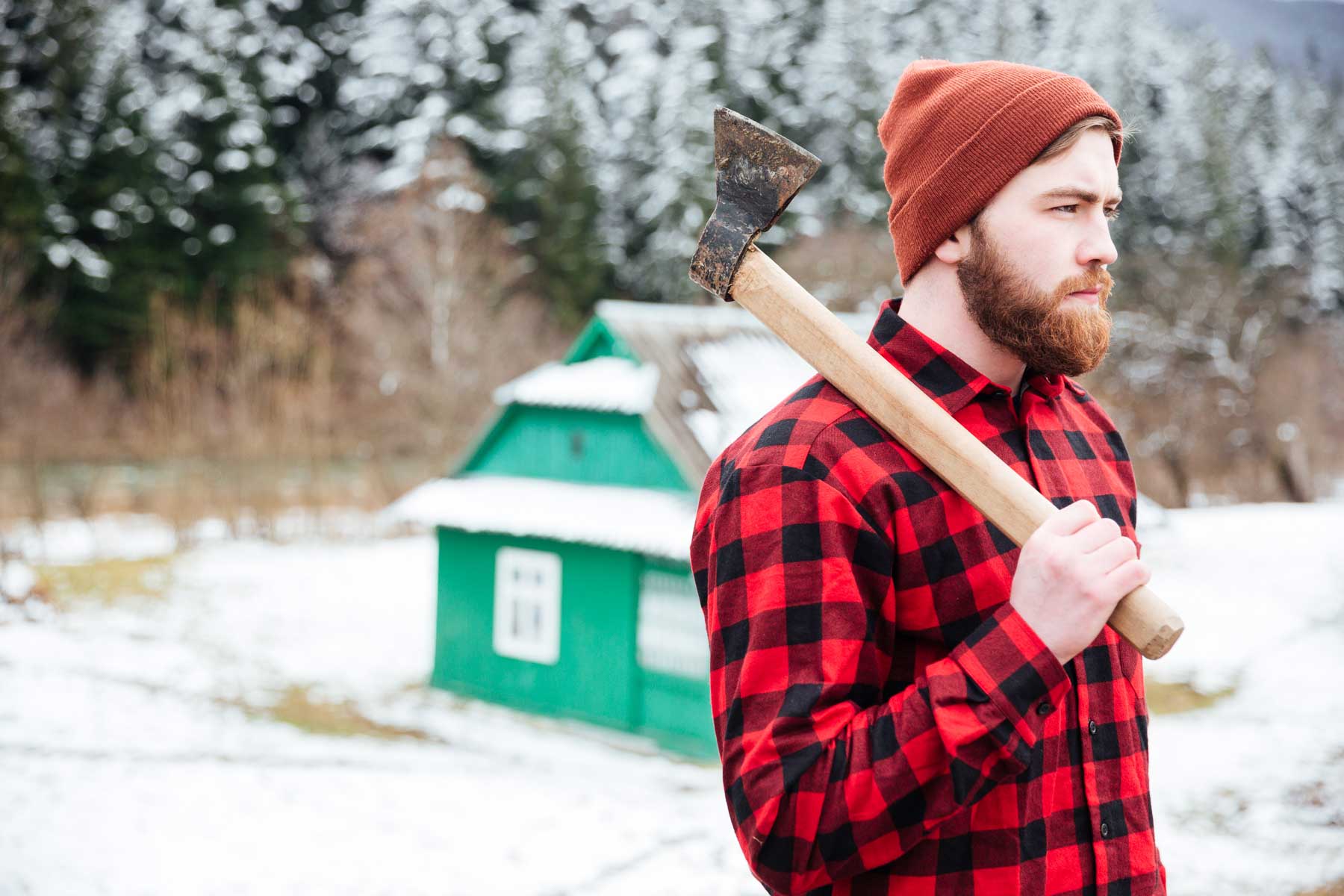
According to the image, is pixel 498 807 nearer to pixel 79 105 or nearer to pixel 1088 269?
pixel 1088 269

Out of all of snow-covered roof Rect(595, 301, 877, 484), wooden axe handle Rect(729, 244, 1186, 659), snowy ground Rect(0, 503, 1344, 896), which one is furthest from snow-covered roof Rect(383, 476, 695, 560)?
wooden axe handle Rect(729, 244, 1186, 659)

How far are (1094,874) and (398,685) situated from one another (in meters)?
12.8

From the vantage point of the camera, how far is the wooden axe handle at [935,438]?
1.52 meters

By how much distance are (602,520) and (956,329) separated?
9.89m

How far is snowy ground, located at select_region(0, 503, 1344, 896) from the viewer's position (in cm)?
784

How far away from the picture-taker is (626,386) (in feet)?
39.0

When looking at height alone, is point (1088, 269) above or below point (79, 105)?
below

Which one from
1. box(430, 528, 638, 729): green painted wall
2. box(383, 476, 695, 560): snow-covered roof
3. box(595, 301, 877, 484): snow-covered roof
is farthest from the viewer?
box(430, 528, 638, 729): green painted wall

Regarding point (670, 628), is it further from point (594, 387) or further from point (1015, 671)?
point (1015, 671)

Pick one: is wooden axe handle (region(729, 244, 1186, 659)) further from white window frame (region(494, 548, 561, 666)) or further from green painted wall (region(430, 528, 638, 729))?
white window frame (region(494, 548, 561, 666))

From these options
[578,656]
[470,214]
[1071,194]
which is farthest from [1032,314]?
[470,214]

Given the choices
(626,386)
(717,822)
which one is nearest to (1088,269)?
(717,822)

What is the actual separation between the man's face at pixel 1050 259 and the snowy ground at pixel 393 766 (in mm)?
6391

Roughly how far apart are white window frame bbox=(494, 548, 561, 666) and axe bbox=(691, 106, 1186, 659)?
10.7 metres
